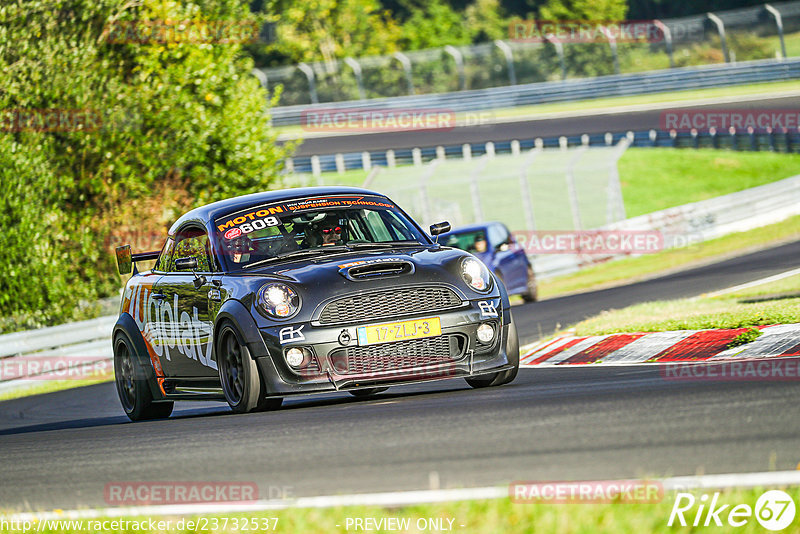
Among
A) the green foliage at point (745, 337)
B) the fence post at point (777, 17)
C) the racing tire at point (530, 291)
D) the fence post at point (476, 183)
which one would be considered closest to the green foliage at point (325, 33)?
the fence post at point (777, 17)

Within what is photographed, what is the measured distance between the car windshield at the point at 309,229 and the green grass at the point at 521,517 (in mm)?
4300

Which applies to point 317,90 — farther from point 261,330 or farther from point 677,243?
point 261,330

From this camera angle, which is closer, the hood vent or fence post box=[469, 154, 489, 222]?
the hood vent

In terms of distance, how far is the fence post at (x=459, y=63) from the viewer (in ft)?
142

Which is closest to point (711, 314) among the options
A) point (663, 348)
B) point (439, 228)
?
point (663, 348)

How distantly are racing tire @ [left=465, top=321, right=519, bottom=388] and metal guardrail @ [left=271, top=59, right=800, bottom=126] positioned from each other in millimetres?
35978

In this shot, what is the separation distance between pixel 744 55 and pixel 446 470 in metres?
41.1

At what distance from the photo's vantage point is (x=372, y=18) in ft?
246

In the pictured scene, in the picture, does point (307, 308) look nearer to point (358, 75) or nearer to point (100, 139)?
point (100, 139)

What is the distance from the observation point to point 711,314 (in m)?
11.0

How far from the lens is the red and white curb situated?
8.70m

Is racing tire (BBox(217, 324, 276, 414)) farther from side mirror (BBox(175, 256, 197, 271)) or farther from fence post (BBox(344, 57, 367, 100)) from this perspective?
fence post (BBox(344, 57, 367, 100))

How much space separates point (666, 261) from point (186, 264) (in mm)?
17367

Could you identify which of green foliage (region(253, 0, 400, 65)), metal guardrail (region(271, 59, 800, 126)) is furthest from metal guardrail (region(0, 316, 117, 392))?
green foliage (region(253, 0, 400, 65))
